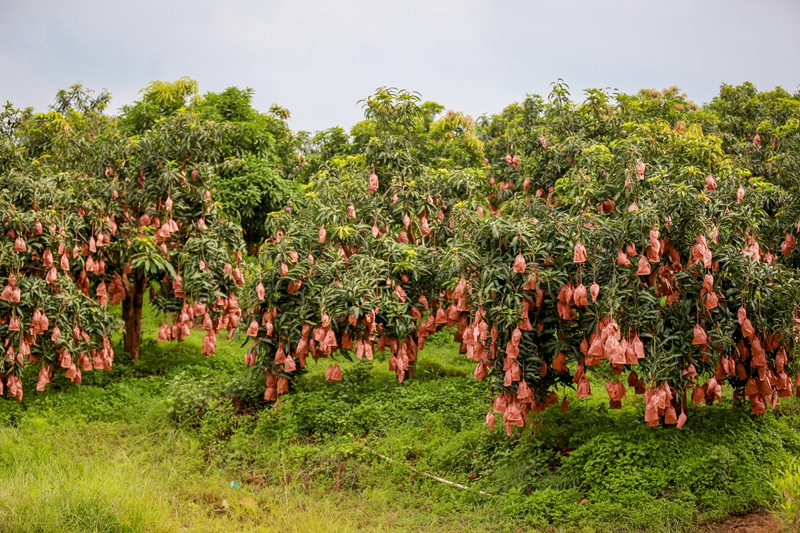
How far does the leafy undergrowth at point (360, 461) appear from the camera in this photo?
5867mm

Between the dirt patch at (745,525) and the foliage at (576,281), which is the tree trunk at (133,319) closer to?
the foliage at (576,281)

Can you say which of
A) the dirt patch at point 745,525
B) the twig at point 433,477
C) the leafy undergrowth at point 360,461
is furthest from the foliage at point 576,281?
the dirt patch at point 745,525

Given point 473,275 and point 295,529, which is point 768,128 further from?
point 295,529

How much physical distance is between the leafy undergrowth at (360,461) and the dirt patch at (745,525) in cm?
7

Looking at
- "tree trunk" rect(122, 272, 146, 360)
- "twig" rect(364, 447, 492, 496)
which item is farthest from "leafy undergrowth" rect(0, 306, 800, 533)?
"tree trunk" rect(122, 272, 146, 360)

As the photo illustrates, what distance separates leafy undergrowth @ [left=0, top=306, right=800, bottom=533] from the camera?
231 inches

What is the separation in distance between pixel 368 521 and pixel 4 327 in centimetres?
494

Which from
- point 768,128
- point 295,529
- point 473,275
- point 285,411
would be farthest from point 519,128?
point 295,529

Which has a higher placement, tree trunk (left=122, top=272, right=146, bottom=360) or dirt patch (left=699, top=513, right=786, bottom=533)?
tree trunk (left=122, top=272, right=146, bottom=360)

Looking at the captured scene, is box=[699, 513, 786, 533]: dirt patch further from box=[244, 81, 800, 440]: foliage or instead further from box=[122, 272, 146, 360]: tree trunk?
box=[122, 272, 146, 360]: tree trunk

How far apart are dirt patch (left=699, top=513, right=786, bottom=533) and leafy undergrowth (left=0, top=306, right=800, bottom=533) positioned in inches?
2.6

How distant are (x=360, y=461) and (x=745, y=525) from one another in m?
3.55

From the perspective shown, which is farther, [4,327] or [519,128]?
[519,128]

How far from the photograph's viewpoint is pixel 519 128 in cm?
1095
